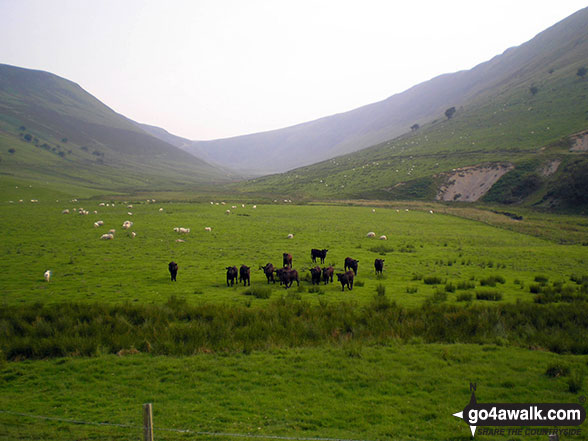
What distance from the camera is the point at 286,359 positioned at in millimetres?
11492

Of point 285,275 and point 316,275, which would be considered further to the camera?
point 316,275

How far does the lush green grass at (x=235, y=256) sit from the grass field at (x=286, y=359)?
21 centimetres

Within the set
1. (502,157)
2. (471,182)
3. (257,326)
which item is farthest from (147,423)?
(502,157)

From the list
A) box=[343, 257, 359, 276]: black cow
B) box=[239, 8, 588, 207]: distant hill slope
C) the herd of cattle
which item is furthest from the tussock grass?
box=[239, 8, 588, 207]: distant hill slope

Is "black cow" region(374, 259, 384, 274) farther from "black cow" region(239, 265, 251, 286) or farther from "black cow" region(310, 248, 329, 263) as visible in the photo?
"black cow" region(239, 265, 251, 286)

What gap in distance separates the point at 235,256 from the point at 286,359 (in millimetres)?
18000

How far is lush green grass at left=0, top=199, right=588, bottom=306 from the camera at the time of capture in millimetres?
19172

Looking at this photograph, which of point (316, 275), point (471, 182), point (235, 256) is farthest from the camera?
point (471, 182)

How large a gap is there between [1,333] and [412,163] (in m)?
114

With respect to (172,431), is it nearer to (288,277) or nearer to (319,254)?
(288,277)

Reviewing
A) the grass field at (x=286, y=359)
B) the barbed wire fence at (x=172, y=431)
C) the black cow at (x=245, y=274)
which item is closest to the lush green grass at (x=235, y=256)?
the grass field at (x=286, y=359)

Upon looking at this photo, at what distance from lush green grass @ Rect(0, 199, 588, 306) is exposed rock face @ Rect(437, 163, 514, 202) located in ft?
125

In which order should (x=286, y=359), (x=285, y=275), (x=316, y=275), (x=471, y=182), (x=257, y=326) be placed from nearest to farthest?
(x=286, y=359)
(x=257, y=326)
(x=285, y=275)
(x=316, y=275)
(x=471, y=182)

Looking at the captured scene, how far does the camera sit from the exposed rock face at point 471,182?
83.8 metres
